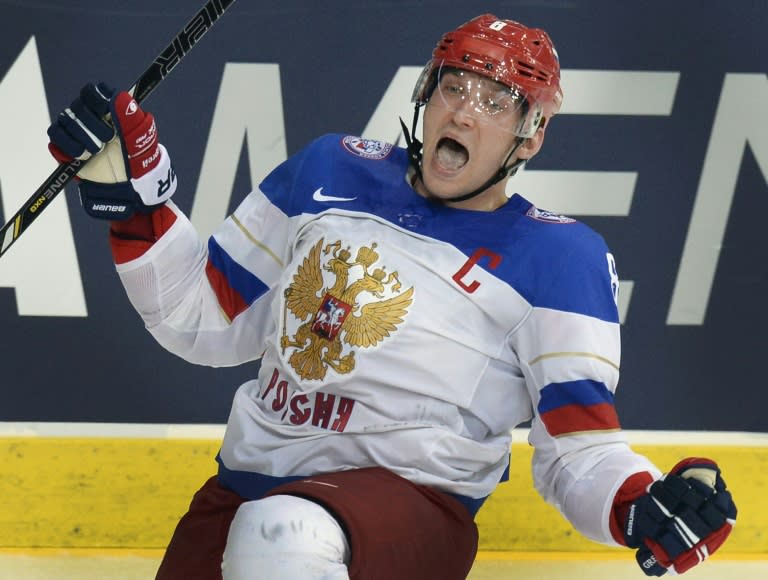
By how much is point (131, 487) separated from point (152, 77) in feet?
3.79

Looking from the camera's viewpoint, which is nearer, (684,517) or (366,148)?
(684,517)

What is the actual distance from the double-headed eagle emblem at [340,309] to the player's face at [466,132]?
0.54 feet

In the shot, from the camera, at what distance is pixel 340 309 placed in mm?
1877

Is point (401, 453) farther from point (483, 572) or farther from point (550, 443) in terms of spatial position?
point (483, 572)

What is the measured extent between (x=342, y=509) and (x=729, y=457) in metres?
1.51

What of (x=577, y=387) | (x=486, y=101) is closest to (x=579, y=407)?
(x=577, y=387)

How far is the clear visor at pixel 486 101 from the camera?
1934 millimetres

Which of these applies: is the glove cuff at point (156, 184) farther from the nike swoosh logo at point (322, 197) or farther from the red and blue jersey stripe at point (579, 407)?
the red and blue jersey stripe at point (579, 407)

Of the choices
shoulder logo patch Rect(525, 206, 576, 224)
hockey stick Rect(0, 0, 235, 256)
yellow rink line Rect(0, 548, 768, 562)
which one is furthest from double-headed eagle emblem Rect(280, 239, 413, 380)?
yellow rink line Rect(0, 548, 768, 562)

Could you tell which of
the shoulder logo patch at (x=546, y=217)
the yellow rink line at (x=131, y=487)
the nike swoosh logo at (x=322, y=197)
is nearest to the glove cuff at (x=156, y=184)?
the nike swoosh logo at (x=322, y=197)

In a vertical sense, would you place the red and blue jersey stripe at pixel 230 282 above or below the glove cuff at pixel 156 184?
below

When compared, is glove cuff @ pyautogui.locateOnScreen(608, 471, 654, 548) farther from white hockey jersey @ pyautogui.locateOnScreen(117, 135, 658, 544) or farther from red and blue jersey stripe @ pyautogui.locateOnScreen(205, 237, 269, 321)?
red and blue jersey stripe @ pyautogui.locateOnScreen(205, 237, 269, 321)

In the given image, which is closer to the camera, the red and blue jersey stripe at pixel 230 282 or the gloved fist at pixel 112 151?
the gloved fist at pixel 112 151

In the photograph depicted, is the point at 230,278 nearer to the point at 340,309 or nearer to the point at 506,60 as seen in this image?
the point at 340,309
